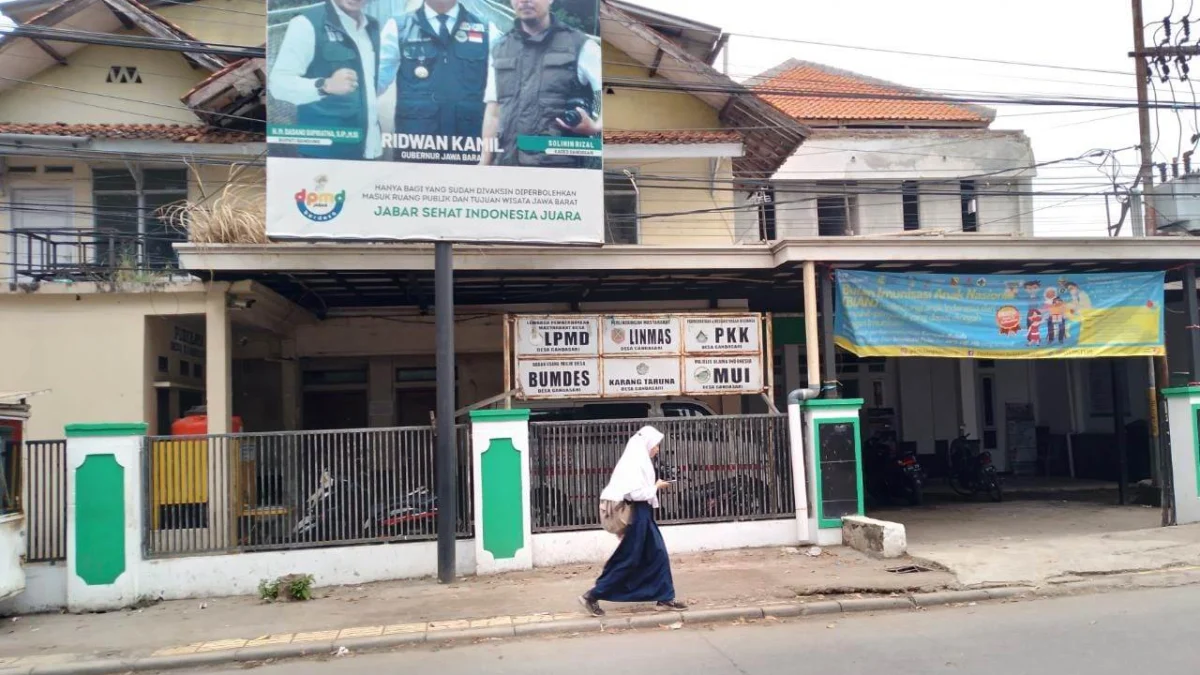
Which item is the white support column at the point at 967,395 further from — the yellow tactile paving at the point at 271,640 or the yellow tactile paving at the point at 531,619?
the yellow tactile paving at the point at 271,640

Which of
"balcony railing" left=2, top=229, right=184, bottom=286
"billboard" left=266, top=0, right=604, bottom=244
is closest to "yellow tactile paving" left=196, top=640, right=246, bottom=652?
"billboard" left=266, top=0, right=604, bottom=244

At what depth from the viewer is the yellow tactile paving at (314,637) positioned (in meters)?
7.59

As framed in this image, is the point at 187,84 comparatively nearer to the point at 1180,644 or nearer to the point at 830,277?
the point at 830,277

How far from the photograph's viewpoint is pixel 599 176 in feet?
34.8

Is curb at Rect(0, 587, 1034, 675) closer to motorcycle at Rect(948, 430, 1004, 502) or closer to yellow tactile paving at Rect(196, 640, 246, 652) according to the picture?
yellow tactile paving at Rect(196, 640, 246, 652)

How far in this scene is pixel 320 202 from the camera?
976 cm

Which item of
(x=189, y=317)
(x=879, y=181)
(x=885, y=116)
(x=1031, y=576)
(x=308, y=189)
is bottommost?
(x=1031, y=576)

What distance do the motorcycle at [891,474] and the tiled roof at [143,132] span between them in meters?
11.5

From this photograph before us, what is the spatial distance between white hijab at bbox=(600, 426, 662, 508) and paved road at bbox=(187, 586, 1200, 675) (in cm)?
121

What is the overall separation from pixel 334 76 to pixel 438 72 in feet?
3.84

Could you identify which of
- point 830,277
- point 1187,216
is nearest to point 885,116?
point 1187,216

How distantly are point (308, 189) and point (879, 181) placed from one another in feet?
47.6

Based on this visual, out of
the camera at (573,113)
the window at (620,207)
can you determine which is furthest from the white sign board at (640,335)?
the window at (620,207)

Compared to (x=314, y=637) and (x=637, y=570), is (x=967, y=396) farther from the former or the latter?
(x=314, y=637)
